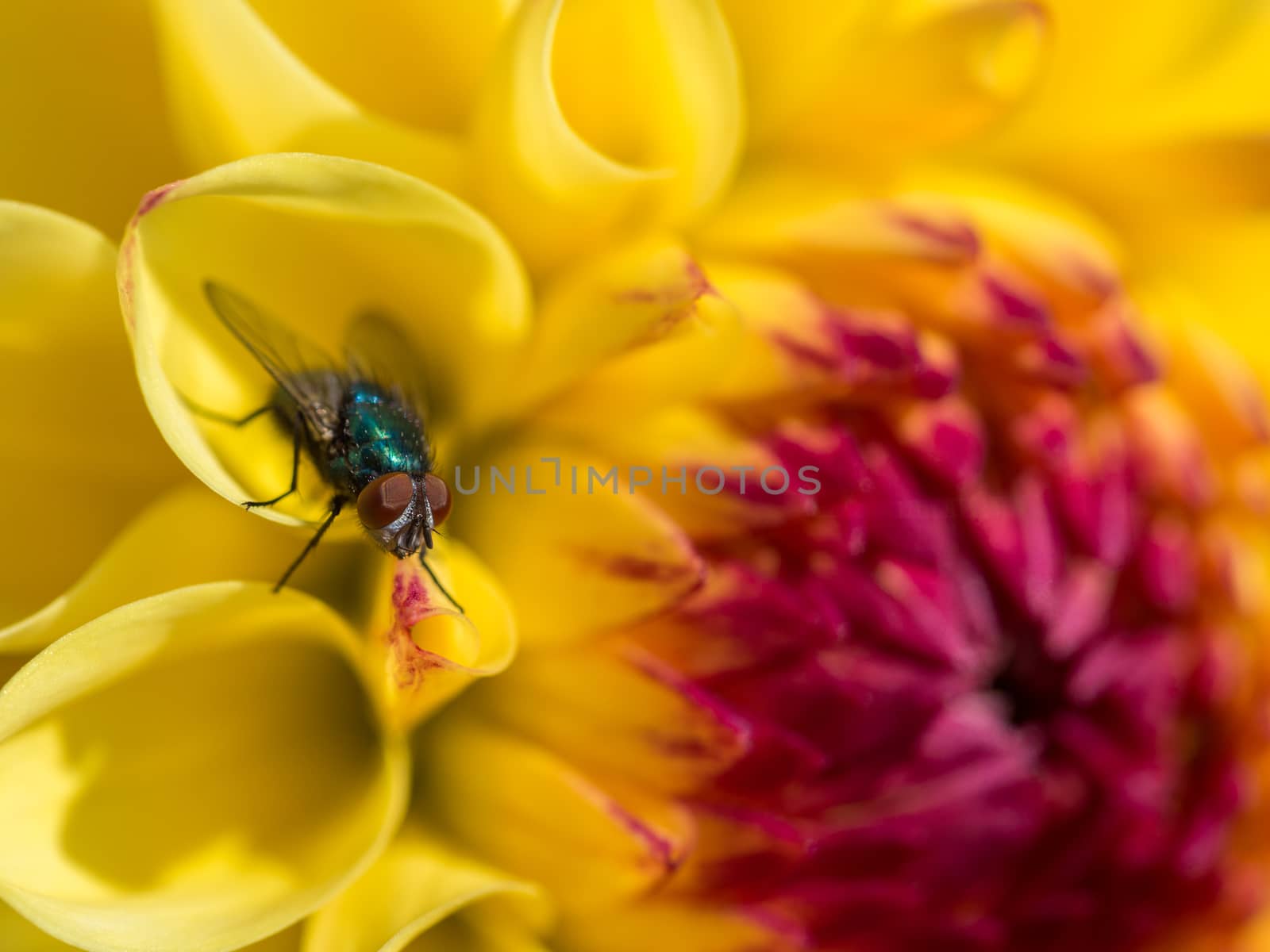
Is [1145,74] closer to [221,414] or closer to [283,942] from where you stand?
[221,414]

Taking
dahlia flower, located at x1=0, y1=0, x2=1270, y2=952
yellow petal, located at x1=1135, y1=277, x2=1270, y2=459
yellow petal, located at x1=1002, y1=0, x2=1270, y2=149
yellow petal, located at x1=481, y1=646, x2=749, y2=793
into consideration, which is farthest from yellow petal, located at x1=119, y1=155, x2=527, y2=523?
yellow petal, located at x1=1135, y1=277, x2=1270, y2=459

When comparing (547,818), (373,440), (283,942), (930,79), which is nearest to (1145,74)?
(930,79)

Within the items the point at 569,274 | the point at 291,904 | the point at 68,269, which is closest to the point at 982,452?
the point at 569,274

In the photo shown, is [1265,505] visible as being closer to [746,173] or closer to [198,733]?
[746,173]

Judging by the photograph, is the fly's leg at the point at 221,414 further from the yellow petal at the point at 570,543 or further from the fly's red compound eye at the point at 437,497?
the yellow petal at the point at 570,543

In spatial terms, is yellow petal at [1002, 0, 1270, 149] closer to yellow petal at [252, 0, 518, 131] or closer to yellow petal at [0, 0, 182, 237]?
yellow petal at [252, 0, 518, 131]
